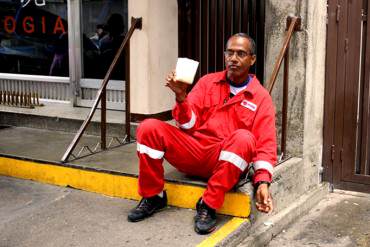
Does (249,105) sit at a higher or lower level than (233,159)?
higher

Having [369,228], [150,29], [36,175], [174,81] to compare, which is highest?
[150,29]

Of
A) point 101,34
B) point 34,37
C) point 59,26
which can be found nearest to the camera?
point 101,34

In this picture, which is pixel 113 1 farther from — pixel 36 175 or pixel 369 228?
pixel 369 228

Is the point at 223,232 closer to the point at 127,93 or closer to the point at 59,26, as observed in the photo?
→ the point at 127,93

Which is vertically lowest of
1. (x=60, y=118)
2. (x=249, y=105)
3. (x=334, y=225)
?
(x=334, y=225)

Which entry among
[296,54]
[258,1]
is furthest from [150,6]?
[296,54]

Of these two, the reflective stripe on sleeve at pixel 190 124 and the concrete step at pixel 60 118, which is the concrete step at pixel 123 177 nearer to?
the concrete step at pixel 60 118

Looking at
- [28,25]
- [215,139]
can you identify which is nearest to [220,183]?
[215,139]

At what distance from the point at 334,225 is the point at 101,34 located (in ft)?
12.5

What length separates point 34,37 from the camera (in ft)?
24.9

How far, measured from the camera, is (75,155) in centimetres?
525

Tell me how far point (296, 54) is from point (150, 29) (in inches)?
65.8

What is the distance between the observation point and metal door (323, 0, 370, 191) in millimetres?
5180

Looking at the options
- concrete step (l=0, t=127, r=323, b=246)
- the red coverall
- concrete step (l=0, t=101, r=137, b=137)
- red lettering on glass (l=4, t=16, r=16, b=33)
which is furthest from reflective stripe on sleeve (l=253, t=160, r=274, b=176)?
red lettering on glass (l=4, t=16, r=16, b=33)
